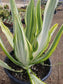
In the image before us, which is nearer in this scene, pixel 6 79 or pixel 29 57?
pixel 29 57

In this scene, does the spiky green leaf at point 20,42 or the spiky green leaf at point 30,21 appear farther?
the spiky green leaf at point 30,21

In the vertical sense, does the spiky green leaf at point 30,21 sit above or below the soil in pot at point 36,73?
above

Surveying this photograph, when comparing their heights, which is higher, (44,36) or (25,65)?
(44,36)

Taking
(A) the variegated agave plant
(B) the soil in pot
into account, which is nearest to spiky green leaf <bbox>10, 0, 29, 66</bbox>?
(A) the variegated agave plant

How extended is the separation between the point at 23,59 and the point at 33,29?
0.17 metres

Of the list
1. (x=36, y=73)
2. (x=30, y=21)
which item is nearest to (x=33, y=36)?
(x=30, y=21)

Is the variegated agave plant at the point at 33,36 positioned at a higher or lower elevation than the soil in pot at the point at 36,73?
higher

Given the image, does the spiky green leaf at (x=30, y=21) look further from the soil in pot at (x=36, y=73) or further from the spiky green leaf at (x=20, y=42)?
the soil in pot at (x=36, y=73)

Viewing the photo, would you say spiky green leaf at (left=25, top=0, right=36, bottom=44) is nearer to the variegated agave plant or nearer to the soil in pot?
the variegated agave plant

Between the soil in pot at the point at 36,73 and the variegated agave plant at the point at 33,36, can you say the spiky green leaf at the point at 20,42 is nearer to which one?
the variegated agave plant at the point at 33,36

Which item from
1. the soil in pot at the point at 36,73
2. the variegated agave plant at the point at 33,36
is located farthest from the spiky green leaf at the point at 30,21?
the soil in pot at the point at 36,73

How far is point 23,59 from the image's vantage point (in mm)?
583

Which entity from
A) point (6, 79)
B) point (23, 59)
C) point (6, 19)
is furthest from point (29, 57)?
point (6, 19)

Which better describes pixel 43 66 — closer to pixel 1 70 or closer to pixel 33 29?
pixel 33 29
